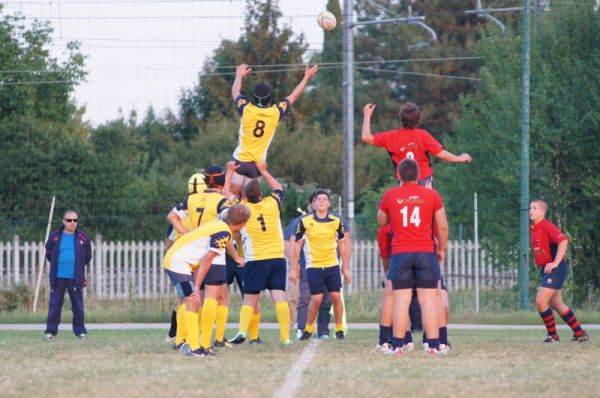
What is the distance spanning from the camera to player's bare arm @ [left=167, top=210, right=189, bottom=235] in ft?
45.6

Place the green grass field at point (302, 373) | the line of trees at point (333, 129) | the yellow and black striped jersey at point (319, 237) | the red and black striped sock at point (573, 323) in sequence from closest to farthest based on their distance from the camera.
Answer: the green grass field at point (302, 373)
the red and black striped sock at point (573, 323)
the yellow and black striped jersey at point (319, 237)
the line of trees at point (333, 129)

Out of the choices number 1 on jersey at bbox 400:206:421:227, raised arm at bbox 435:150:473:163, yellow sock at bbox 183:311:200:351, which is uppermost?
raised arm at bbox 435:150:473:163

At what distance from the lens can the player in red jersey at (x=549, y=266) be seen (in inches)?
592

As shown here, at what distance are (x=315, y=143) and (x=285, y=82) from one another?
2.51 meters

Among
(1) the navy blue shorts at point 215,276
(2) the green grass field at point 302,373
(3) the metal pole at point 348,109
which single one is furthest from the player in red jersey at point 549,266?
(3) the metal pole at point 348,109

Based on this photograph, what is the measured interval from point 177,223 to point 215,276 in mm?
1302

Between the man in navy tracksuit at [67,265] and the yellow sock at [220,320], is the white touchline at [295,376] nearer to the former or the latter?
the yellow sock at [220,320]

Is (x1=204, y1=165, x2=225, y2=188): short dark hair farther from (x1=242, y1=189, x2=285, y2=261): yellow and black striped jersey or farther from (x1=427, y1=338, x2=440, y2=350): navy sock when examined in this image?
(x1=427, y1=338, x2=440, y2=350): navy sock

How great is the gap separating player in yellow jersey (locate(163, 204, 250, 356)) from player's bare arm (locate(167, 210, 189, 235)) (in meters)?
1.32

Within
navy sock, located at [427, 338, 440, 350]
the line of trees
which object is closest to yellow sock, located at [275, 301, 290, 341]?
navy sock, located at [427, 338, 440, 350]

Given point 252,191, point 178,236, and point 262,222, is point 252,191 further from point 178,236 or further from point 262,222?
point 178,236

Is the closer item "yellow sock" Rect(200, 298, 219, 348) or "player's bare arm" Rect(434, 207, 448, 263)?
"player's bare arm" Rect(434, 207, 448, 263)

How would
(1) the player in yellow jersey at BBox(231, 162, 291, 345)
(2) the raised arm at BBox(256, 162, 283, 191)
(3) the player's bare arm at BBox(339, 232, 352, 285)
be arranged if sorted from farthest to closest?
(3) the player's bare arm at BBox(339, 232, 352, 285) < (2) the raised arm at BBox(256, 162, 283, 191) < (1) the player in yellow jersey at BBox(231, 162, 291, 345)

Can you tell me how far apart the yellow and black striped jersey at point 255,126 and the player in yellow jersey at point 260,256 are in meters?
0.86
